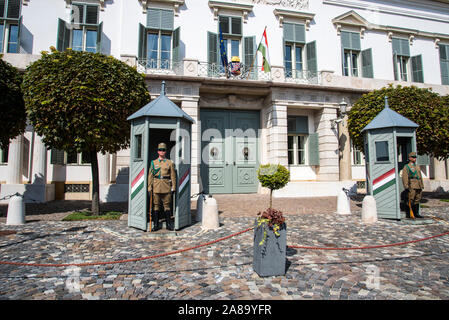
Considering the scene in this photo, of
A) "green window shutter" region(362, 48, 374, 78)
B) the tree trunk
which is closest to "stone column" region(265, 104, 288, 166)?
"green window shutter" region(362, 48, 374, 78)

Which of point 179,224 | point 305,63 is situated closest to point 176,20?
point 305,63

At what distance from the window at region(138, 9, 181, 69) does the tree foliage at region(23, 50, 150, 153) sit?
568cm

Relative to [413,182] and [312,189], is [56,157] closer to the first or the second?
[312,189]

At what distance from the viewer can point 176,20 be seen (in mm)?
13281

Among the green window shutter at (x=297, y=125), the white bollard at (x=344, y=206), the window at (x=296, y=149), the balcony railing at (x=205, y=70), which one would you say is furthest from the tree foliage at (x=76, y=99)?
the window at (x=296, y=149)

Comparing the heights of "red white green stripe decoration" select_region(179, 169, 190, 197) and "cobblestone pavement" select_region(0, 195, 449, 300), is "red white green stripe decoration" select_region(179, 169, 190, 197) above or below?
above

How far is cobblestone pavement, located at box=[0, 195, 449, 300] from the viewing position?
9.61ft

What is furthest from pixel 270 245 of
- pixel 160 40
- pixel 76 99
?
pixel 160 40

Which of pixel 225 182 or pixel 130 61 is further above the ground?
pixel 130 61

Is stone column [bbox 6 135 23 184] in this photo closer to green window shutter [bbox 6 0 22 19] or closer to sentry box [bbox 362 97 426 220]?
green window shutter [bbox 6 0 22 19]

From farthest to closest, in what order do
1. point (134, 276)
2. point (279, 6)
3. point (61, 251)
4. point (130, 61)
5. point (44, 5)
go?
point (279, 6) < point (44, 5) < point (130, 61) < point (61, 251) < point (134, 276)
